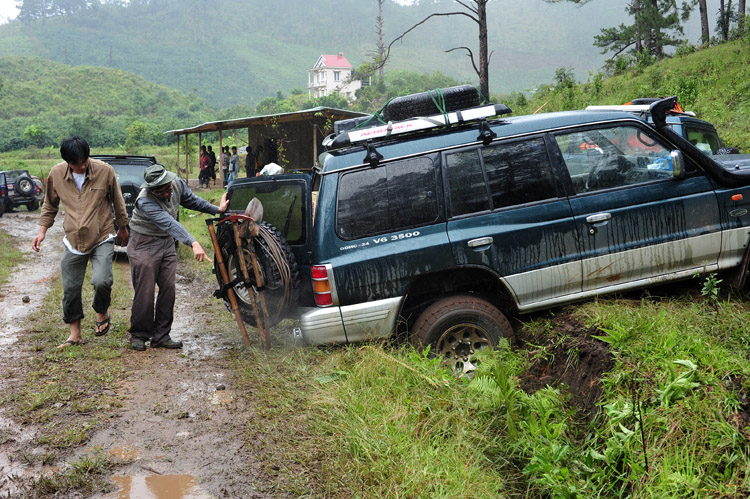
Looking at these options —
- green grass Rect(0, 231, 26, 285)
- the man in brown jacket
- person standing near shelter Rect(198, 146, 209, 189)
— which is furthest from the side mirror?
person standing near shelter Rect(198, 146, 209, 189)

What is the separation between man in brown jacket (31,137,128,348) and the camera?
5.71m

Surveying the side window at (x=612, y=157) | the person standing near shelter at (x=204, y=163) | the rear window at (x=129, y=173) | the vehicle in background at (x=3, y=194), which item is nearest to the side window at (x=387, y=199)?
the side window at (x=612, y=157)

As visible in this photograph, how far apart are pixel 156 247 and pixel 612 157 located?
4.25 metres

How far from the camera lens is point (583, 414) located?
368 cm

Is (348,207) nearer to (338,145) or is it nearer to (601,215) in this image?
(338,145)

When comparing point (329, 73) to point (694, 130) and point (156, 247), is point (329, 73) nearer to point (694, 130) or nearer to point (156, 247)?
point (694, 130)

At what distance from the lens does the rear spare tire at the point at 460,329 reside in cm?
461

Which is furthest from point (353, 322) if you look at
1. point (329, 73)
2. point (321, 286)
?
point (329, 73)

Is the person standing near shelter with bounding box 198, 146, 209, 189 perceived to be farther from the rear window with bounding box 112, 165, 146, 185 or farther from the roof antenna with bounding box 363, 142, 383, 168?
the roof antenna with bounding box 363, 142, 383, 168

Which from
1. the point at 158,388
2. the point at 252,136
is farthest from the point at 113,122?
the point at 158,388

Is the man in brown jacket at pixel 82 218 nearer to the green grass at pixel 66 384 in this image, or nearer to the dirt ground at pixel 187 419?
the green grass at pixel 66 384

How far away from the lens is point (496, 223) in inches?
184

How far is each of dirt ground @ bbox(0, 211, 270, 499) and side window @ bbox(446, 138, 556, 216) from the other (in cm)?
232

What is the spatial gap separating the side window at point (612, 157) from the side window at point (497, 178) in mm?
252
